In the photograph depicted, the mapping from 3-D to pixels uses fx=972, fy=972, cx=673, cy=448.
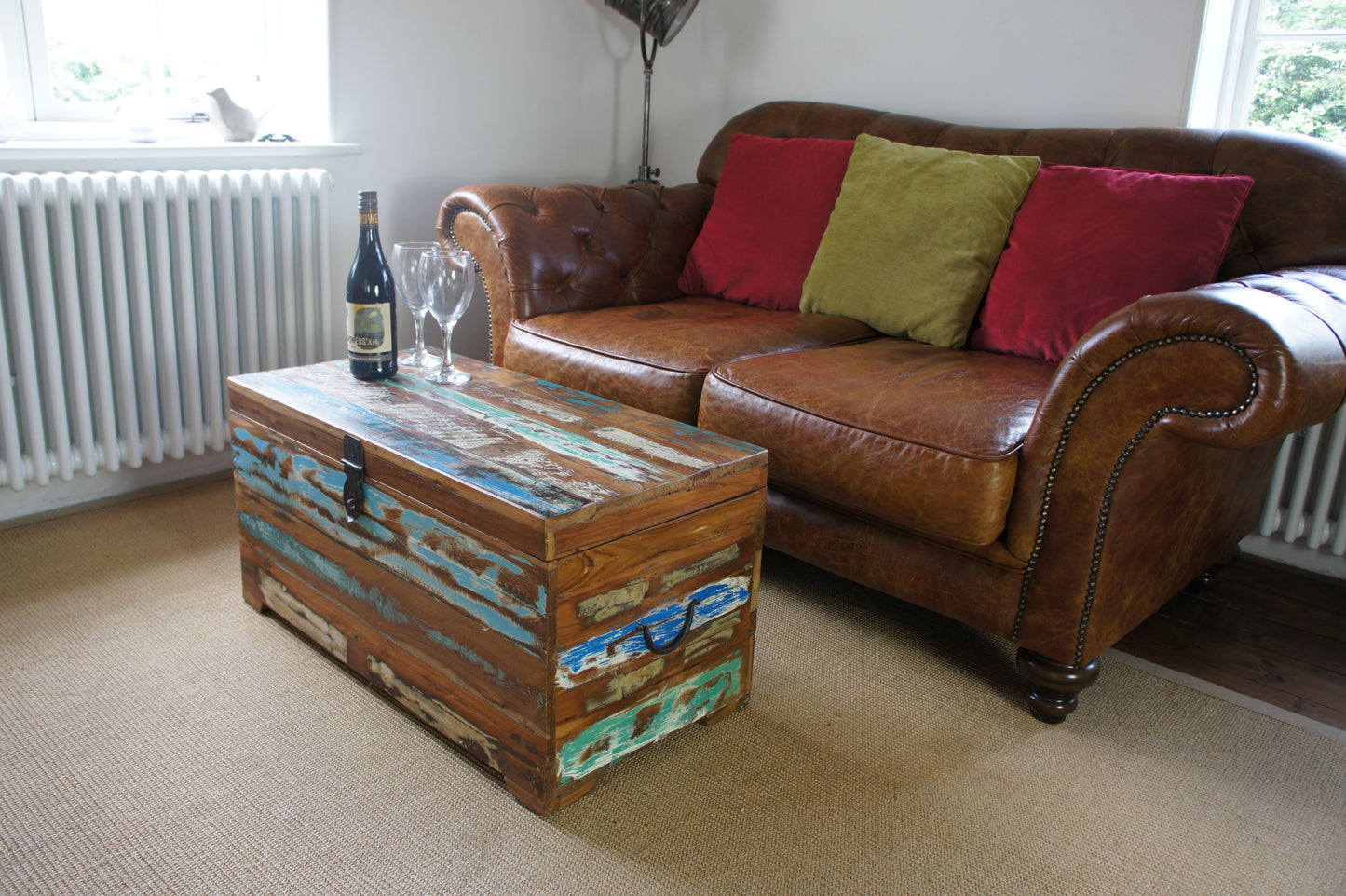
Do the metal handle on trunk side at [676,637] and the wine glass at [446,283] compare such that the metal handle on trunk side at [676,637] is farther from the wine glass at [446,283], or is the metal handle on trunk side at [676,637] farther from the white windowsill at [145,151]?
the white windowsill at [145,151]

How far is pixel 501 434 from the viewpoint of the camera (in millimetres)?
1397

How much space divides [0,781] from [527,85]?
228 cm

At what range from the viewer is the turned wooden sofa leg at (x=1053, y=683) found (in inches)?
58.8

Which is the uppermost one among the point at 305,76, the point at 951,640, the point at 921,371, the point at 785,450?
the point at 305,76

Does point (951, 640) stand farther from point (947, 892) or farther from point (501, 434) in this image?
point (501, 434)

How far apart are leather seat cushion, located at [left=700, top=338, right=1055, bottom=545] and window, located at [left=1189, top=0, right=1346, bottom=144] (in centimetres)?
91

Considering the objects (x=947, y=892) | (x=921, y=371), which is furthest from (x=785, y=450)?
(x=947, y=892)

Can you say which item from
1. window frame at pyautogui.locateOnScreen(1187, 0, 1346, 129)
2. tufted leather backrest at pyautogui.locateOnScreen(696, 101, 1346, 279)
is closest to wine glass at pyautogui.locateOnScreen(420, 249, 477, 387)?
tufted leather backrest at pyautogui.locateOnScreen(696, 101, 1346, 279)

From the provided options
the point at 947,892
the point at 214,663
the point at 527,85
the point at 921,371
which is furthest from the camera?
the point at 527,85

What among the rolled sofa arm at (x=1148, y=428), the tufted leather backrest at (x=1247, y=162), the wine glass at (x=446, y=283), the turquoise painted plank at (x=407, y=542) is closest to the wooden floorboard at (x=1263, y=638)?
the rolled sofa arm at (x=1148, y=428)

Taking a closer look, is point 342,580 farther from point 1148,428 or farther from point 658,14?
point 658,14

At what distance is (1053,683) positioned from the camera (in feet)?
4.92

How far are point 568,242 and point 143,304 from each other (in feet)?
3.07

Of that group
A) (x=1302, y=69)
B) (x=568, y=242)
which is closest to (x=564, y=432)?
(x=568, y=242)
